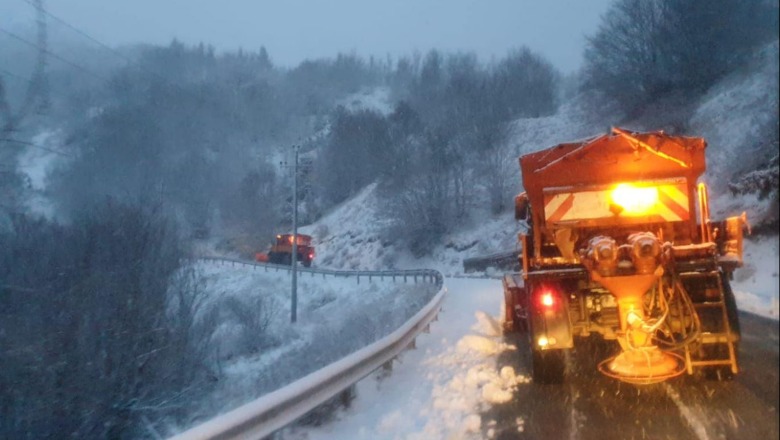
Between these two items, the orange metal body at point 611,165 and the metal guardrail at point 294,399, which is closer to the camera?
the metal guardrail at point 294,399

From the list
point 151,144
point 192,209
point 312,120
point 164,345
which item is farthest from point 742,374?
point 312,120

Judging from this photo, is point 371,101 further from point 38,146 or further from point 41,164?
point 38,146

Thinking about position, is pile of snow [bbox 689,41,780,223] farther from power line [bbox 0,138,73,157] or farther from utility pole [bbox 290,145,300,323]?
power line [bbox 0,138,73,157]

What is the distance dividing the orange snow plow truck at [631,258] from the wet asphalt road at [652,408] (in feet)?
0.87

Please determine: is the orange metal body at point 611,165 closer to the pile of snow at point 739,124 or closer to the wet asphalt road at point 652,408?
the pile of snow at point 739,124

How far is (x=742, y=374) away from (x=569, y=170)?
314 centimetres

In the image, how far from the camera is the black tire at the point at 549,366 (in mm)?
8375

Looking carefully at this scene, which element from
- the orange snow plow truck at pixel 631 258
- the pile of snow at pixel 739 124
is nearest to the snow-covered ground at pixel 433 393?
the orange snow plow truck at pixel 631 258

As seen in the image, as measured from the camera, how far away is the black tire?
8.38m

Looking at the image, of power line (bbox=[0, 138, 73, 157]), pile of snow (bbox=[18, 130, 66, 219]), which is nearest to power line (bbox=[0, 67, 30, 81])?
pile of snow (bbox=[18, 130, 66, 219])

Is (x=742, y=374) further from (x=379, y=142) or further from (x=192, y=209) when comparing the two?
(x=192, y=209)

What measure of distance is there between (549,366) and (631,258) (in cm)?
199

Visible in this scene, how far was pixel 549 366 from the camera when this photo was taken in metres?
8.38

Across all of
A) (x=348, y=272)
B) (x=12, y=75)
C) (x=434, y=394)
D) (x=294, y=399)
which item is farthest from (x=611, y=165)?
(x=12, y=75)
